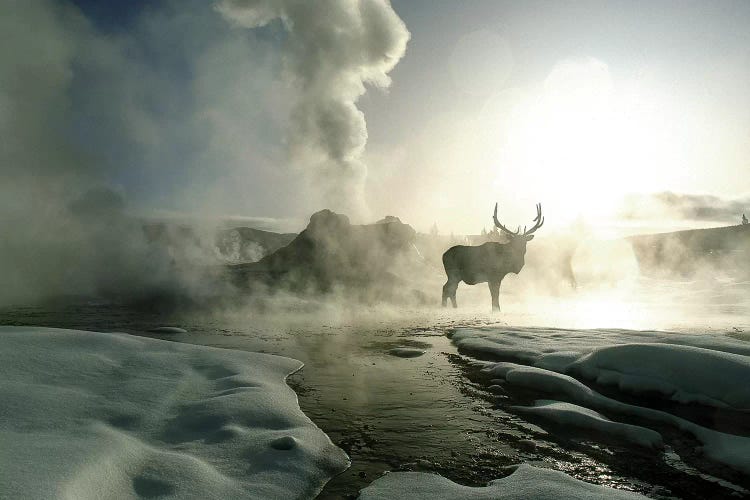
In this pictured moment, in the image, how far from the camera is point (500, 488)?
13.5 feet

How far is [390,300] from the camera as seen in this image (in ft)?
97.5

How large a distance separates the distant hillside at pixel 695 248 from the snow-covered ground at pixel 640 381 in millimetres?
72762

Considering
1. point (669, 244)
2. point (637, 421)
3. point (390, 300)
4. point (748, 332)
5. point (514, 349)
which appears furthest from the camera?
point (669, 244)

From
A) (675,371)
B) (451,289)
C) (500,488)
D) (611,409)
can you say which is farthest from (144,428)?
(451,289)

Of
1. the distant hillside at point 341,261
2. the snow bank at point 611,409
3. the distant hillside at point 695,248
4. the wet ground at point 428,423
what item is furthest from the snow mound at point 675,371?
the distant hillside at point 695,248

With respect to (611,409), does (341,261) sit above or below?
above

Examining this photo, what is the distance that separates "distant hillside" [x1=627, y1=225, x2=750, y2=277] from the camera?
244ft

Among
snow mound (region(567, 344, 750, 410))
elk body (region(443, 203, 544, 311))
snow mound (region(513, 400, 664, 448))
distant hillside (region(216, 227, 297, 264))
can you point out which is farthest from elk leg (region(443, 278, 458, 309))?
distant hillside (region(216, 227, 297, 264))

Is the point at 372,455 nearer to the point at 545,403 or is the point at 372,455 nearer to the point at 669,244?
the point at 545,403

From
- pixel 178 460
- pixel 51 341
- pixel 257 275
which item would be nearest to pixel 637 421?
pixel 178 460

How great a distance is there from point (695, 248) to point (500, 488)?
122 metres

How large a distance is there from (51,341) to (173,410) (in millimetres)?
3851

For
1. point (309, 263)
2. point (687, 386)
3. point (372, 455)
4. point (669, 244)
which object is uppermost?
point (669, 244)

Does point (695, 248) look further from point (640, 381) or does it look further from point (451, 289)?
point (640, 381)
